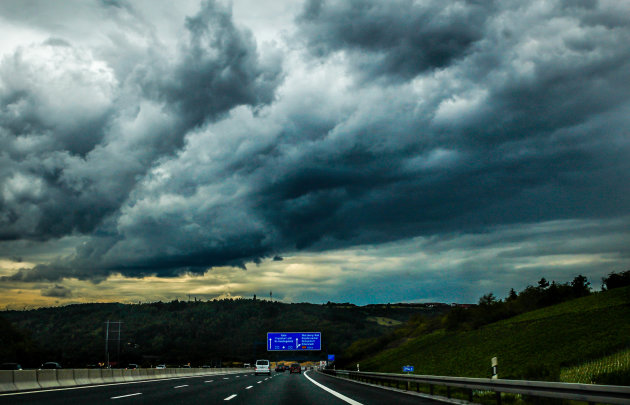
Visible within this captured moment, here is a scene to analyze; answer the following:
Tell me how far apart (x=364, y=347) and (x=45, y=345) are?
346 feet

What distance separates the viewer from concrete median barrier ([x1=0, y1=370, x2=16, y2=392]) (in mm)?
18052

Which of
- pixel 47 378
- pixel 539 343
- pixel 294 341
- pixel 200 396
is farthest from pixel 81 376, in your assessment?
pixel 294 341

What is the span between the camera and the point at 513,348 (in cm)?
7300

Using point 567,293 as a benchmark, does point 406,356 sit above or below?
below

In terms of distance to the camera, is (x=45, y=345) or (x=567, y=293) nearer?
(x=567, y=293)

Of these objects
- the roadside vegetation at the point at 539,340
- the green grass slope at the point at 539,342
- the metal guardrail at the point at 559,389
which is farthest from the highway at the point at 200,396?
the green grass slope at the point at 539,342

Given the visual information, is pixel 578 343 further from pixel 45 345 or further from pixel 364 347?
pixel 45 345

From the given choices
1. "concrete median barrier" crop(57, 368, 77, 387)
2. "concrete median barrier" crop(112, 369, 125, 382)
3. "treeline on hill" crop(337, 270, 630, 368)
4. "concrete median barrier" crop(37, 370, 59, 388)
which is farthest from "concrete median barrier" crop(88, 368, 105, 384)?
"treeline on hill" crop(337, 270, 630, 368)

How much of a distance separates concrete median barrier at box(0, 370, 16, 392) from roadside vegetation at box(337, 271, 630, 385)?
93.5ft

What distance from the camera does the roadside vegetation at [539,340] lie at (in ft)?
185

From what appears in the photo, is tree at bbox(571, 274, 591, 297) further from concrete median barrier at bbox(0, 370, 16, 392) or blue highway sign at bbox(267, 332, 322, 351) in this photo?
concrete median barrier at bbox(0, 370, 16, 392)

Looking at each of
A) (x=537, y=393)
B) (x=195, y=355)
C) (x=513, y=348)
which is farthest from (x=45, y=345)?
(x=537, y=393)

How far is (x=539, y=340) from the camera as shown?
235ft

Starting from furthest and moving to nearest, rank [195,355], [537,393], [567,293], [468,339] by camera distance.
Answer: [195,355]
[567,293]
[468,339]
[537,393]
